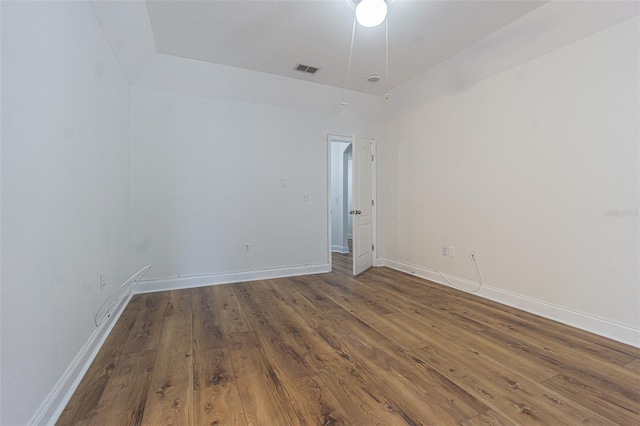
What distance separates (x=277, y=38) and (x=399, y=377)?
3.07m

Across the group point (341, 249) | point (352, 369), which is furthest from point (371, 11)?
point (341, 249)

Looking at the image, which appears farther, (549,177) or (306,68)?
(306,68)

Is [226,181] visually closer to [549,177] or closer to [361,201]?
[361,201]

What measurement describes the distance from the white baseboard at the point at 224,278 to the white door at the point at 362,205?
0.56m

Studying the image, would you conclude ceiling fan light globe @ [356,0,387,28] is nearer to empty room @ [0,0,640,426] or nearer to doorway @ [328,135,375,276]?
empty room @ [0,0,640,426]

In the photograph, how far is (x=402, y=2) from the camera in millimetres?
2254

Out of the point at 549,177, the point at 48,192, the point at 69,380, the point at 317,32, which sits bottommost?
the point at 69,380

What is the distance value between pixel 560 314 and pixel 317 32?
3.41 m

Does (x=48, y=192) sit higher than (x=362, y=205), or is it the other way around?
(x=48, y=192)

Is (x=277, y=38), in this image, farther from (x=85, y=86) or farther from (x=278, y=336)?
(x=278, y=336)

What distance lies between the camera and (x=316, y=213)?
4.21 meters

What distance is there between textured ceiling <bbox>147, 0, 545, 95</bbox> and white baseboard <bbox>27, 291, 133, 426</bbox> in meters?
2.64

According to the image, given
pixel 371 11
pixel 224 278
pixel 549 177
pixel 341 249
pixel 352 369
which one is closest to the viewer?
pixel 352 369

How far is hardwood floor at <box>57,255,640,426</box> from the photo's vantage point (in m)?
1.36
